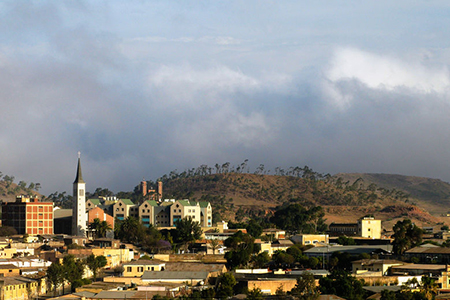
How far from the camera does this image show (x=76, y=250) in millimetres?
118312

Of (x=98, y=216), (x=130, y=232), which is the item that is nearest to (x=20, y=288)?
(x=130, y=232)

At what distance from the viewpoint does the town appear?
88.0m

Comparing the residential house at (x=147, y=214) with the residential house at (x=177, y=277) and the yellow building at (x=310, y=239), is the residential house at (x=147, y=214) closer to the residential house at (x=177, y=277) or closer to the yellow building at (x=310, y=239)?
the yellow building at (x=310, y=239)

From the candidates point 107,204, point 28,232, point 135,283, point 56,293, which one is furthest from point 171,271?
point 107,204

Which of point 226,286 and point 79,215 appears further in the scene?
point 79,215

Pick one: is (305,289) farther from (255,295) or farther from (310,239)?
(310,239)

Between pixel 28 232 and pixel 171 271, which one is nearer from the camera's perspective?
pixel 171 271

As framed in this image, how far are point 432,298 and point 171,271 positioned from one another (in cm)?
3302

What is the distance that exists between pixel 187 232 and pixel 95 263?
126ft

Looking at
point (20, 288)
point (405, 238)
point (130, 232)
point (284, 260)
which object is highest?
point (130, 232)

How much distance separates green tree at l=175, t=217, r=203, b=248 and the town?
0.22 m

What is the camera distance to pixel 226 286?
286 feet

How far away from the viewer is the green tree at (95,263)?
10456 centimetres

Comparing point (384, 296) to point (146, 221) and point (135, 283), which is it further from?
point (146, 221)
